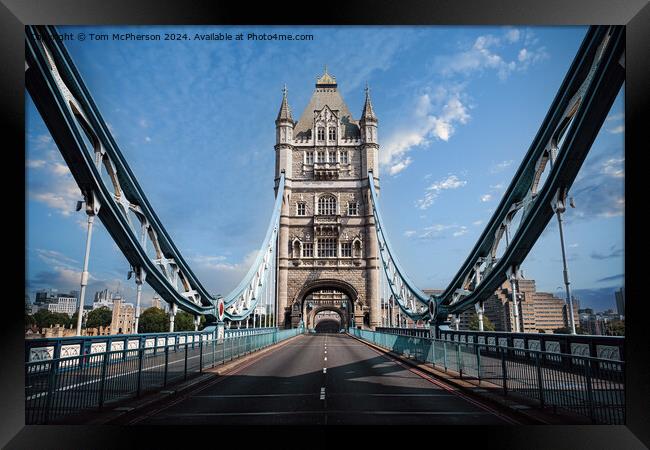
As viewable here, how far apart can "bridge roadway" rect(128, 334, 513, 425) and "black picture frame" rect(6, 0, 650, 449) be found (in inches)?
17.7

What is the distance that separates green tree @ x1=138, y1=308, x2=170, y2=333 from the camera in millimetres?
65688

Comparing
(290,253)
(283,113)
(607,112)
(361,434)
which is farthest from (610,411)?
(283,113)

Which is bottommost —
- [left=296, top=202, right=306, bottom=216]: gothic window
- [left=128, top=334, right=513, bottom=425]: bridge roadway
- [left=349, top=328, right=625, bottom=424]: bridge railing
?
[left=128, top=334, right=513, bottom=425]: bridge roadway

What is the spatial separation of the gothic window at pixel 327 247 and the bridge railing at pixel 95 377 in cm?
4116

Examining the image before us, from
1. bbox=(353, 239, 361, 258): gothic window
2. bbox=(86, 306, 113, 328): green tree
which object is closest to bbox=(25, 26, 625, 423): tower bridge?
bbox=(353, 239, 361, 258): gothic window

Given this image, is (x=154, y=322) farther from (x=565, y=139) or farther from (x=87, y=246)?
(x=565, y=139)

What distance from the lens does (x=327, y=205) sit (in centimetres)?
5341

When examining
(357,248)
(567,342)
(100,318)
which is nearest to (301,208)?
(357,248)

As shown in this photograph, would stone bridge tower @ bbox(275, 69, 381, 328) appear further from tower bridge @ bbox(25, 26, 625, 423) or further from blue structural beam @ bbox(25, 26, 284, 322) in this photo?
blue structural beam @ bbox(25, 26, 284, 322)

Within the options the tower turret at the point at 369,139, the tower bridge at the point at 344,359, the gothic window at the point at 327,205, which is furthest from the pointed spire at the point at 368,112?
the tower bridge at the point at 344,359

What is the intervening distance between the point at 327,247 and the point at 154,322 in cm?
3030

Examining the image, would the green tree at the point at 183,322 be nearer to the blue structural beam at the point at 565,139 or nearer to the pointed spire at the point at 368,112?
the pointed spire at the point at 368,112
